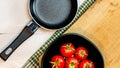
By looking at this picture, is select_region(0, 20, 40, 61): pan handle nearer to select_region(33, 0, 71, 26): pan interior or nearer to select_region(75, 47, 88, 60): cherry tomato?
select_region(33, 0, 71, 26): pan interior

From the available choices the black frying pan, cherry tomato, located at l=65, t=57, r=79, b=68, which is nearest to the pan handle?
the black frying pan

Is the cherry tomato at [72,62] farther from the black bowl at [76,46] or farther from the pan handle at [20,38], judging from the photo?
the pan handle at [20,38]

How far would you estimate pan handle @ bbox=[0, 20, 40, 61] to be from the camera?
145cm

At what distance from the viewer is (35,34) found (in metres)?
1.49

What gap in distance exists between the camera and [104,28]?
1485 mm

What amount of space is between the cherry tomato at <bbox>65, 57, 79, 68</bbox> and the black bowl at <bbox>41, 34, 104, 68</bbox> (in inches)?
2.0

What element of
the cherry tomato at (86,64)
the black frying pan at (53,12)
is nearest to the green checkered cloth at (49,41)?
the black frying pan at (53,12)

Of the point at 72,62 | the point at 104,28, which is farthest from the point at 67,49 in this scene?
the point at 104,28

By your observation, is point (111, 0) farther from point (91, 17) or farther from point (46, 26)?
point (46, 26)

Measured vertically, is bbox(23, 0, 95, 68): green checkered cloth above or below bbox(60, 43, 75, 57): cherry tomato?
above

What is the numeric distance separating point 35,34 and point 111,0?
29 cm

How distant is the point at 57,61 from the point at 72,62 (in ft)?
0.17

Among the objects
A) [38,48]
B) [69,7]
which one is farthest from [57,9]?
[38,48]

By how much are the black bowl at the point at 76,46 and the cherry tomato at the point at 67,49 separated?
0.02 metres
